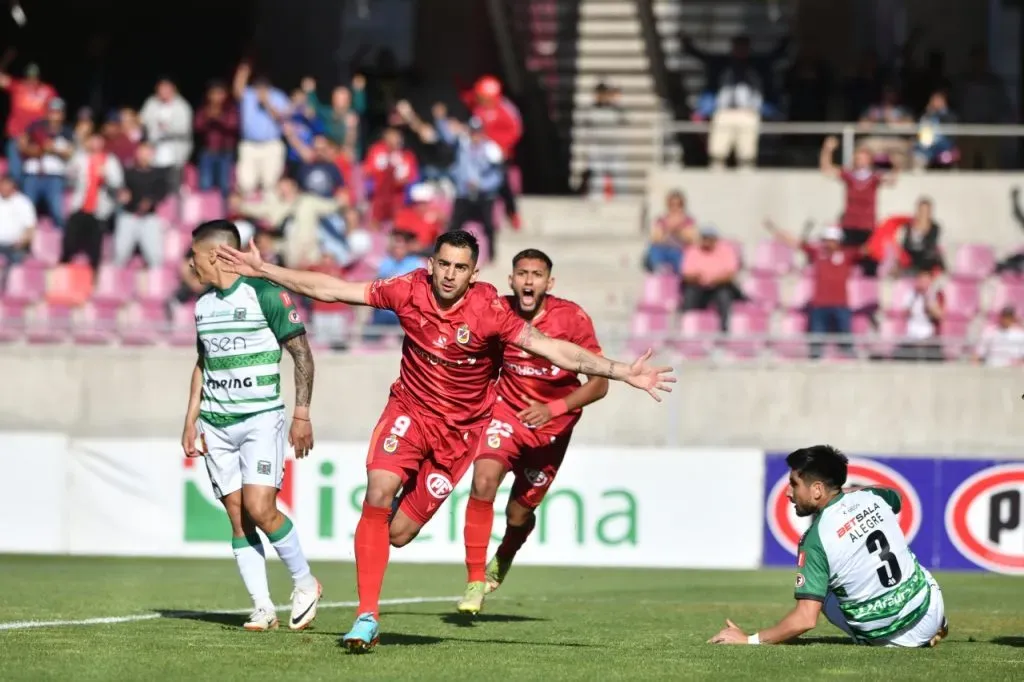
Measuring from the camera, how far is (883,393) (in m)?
20.6

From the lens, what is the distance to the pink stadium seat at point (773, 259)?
74.0 feet

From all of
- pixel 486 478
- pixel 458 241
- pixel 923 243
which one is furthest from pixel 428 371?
pixel 923 243

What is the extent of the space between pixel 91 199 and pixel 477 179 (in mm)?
A: 5084

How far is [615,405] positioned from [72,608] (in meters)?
10.1

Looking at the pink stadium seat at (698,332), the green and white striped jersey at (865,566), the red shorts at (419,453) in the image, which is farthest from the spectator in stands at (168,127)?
the green and white striped jersey at (865,566)

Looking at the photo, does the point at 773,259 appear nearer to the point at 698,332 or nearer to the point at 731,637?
the point at 698,332

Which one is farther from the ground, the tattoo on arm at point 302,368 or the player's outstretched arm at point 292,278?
the player's outstretched arm at point 292,278

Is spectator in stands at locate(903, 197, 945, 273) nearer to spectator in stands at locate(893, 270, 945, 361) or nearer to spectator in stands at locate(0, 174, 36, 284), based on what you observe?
spectator in stands at locate(893, 270, 945, 361)

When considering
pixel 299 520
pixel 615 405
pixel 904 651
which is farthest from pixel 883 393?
pixel 904 651

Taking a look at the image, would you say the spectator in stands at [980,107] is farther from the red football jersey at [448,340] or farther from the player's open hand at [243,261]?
the player's open hand at [243,261]

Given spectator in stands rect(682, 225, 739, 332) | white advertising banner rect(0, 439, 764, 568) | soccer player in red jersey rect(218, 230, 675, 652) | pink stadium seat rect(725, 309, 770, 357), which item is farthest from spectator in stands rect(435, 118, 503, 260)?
soccer player in red jersey rect(218, 230, 675, 652)

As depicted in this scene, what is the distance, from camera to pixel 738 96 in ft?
80.4

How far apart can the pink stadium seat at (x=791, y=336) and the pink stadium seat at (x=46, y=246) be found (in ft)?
30.9

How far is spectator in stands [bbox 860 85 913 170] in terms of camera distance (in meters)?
24.4
